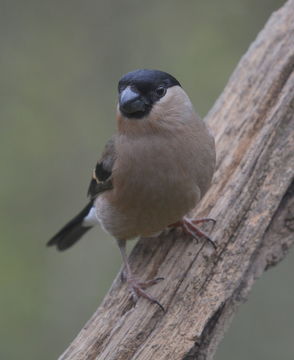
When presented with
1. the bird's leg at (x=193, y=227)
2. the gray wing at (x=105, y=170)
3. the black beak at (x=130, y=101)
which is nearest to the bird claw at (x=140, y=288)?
the bird's leg at (x=193, y=227)

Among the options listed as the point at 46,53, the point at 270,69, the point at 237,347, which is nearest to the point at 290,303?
the point at 237,347

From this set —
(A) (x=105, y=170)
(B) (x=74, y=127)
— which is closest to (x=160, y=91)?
(A) (x=105, y=170)

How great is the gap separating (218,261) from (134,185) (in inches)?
35.2

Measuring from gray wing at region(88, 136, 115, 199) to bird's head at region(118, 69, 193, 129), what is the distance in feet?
1.30

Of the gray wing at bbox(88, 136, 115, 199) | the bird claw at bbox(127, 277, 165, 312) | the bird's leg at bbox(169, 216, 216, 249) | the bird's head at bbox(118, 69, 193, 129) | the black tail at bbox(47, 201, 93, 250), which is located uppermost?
the bird's head at bbox(118, 69, 193, 129)

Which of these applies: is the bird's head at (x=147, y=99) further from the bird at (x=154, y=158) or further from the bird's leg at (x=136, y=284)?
the bird's leg at (x=136, y=284)

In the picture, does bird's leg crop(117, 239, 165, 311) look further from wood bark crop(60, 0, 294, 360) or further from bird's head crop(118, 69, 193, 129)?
bird's head crop(118, 69, 193, 129)

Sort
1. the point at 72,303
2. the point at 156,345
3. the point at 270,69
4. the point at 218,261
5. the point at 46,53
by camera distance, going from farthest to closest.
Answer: the point at 46,53
the point at 72,303
the point at 270,69
the point at 218,261
the point at 156,345

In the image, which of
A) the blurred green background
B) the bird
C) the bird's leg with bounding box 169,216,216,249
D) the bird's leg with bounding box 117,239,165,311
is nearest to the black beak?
the bird

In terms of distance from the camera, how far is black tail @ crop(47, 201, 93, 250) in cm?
697

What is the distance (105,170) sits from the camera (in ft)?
18.6

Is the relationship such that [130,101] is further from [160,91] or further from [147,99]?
[160,91]

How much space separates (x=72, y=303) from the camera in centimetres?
851

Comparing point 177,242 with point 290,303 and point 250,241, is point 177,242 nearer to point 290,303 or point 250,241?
point 250,241
